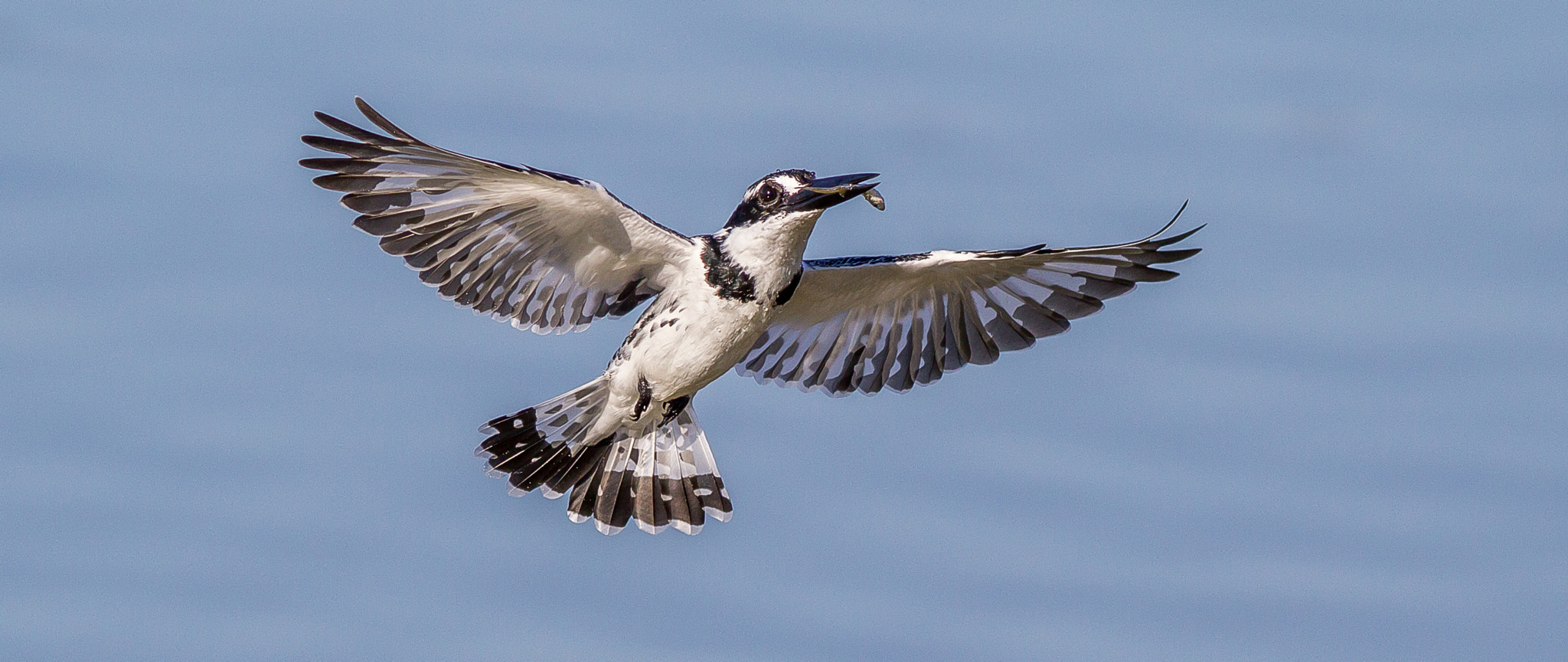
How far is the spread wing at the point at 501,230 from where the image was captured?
1058 cm

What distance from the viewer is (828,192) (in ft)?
34.2

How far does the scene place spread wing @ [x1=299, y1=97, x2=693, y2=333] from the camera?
10578mm

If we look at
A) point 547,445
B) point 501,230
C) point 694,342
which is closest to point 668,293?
point 694,342

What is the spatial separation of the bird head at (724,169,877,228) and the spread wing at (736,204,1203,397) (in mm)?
740

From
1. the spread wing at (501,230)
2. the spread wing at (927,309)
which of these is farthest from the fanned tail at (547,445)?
the spread wing at (927,309)

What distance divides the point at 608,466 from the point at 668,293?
1.63 meters

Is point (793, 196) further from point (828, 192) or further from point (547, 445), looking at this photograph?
point (547, 445)

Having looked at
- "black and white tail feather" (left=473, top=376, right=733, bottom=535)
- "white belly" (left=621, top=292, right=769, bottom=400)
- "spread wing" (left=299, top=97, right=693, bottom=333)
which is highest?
"spread wing" (left=299, top=97, right=693, bottom=333)

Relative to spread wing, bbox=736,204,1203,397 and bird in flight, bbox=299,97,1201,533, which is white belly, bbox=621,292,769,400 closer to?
bird in flight, bbox=299,97,1201,533

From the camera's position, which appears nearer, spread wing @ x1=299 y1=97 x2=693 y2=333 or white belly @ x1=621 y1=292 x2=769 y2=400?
Answer: spread wing @ x1=299 y1=97 x2=693 y2=333

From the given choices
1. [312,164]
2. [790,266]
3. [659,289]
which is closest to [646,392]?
[659,289]

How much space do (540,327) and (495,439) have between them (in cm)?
100

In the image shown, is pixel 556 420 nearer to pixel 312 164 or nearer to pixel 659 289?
pixel 659 289

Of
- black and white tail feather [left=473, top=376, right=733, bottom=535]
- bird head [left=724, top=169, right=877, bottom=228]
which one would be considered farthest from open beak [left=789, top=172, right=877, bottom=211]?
black and white tail feather [left=473, top=376, right=733, bottom=535]
